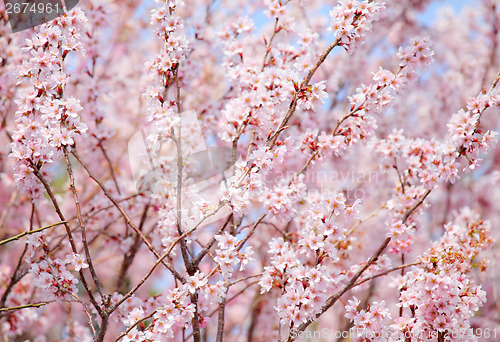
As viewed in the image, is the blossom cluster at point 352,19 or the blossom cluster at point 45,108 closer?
the blossom cluster at point 45,108

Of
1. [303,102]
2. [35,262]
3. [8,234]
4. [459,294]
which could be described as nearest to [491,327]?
[459,294]

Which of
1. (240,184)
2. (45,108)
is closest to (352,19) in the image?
(240,184)

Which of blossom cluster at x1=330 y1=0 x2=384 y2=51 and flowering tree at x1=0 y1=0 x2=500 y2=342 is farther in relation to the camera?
blossom cluster at x1=330 y1=0 x2=384 y2=51

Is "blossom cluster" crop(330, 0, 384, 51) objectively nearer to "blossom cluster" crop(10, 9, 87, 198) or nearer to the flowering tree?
the flowering tree

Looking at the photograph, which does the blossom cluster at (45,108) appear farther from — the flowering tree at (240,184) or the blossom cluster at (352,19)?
the blossom cluster at (352,19)

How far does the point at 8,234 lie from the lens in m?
5.71

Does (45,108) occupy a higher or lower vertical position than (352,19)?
lower

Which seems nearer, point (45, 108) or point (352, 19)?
point (45, 108)

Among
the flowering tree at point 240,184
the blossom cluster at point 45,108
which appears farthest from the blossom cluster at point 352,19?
the blossom cluster at point 45,108

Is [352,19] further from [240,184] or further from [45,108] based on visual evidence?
[45,108]

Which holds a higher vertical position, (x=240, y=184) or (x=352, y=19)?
(x=352, y=19)

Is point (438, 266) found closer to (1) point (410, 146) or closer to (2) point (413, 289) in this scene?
(2) point (413, 289)

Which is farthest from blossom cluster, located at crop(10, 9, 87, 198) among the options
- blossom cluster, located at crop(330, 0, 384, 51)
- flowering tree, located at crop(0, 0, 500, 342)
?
blossom cluster, located at crop(330, 0, 384, 51)

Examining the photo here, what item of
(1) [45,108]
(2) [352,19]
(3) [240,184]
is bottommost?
(3) [240,184]
